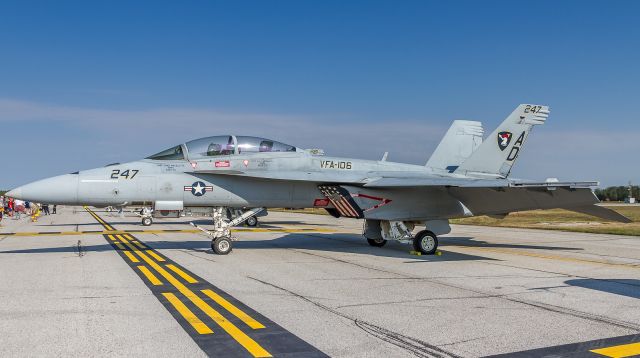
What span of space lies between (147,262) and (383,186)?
624cm

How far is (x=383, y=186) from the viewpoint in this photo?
13.7m

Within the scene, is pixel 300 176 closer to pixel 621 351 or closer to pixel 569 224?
pixel 621 351

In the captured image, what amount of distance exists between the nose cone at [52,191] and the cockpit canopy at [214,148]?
207 centimetres

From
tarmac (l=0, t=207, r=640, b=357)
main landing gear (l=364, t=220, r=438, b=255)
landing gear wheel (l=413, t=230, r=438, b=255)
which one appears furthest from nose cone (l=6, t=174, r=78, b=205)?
landing gear wheel (l=413, t=230, r=438, b=255)

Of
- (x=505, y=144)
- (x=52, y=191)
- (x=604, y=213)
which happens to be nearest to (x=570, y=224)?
(x=604, y=213)

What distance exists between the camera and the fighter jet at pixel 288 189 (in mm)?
12320

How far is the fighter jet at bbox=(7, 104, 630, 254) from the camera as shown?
40.4 feet

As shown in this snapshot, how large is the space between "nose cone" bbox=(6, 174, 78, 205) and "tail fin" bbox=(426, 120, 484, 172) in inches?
479

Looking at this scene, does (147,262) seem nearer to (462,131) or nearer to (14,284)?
(14,284)

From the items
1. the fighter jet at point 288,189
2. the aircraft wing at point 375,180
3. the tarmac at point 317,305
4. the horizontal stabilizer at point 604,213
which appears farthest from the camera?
the horizontal stabilizer at point 604,213

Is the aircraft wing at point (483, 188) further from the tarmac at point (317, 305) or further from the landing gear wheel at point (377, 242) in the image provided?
the landing gear wheel at point (377, 242)

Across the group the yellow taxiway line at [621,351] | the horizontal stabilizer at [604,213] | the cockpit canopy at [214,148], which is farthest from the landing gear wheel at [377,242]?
the yellow taxiway line at [621,351]

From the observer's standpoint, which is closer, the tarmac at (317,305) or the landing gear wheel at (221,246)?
the tarmac at (317,305)

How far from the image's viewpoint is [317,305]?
736 cm
